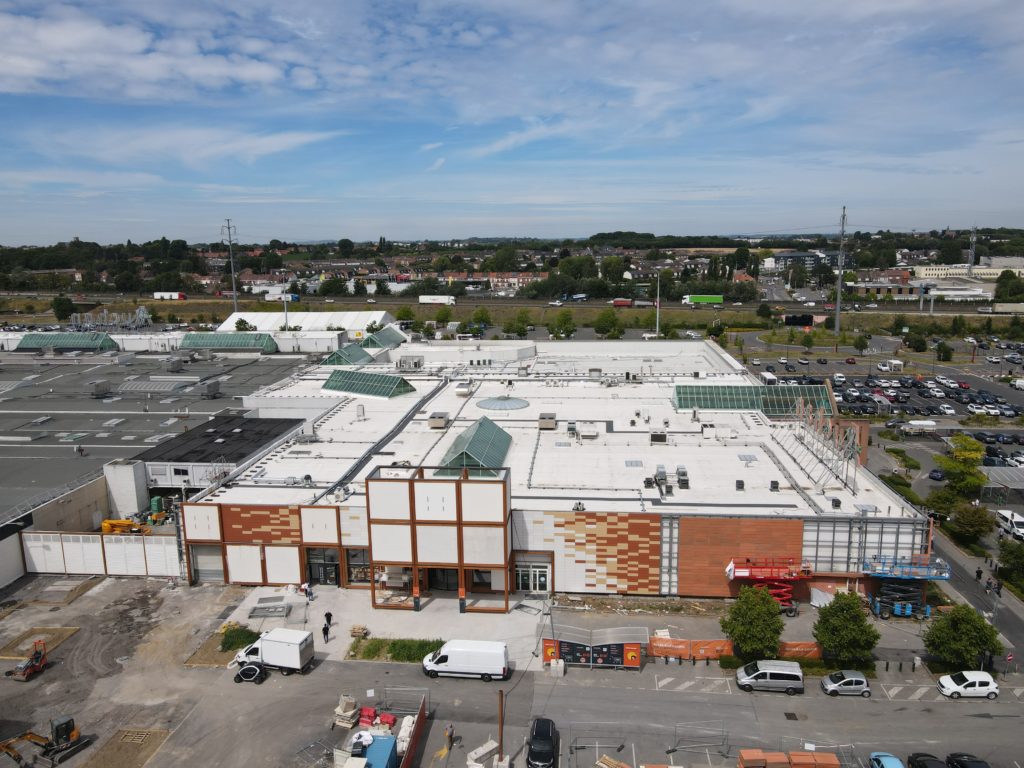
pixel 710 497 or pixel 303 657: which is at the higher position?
pixel 710 497

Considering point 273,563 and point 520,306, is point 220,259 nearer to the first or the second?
point 520,306

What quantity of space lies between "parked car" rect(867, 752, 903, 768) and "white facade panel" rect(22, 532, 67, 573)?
26078mm

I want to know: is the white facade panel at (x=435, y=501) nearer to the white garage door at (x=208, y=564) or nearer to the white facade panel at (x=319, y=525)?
the white facade panel at (x=319, y=525)

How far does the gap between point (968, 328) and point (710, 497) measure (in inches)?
3213

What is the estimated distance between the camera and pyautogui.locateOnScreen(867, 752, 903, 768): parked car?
620 inches

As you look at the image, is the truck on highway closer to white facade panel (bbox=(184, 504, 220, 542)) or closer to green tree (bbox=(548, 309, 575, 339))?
green tree (bbox=(548, 309, 575, 339))

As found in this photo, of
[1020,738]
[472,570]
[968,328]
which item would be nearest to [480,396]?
[472,570]

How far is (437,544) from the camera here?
75.7 feet

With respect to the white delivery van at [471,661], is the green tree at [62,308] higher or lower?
higher

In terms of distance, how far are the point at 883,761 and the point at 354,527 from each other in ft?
53.8

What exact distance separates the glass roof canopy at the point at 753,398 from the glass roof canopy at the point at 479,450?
1098cm

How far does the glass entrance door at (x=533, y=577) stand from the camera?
2427cm

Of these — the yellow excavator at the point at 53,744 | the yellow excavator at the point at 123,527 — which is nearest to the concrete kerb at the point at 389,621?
the yellow excavator at the point at 53,744

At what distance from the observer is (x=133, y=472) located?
97.5ft
